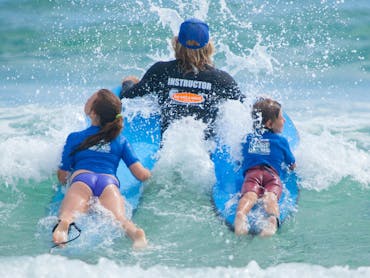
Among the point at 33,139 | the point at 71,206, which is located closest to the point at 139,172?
the point at 71,206

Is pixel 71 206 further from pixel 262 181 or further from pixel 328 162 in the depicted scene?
pixel 328 162

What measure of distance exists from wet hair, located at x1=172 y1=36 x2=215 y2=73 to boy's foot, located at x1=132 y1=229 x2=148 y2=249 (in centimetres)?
200

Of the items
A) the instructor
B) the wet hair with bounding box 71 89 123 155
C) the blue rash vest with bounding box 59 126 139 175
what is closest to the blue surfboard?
the instructor

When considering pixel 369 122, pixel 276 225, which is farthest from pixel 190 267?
pixel 369 122

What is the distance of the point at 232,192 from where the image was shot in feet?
18.2

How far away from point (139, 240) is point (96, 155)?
2.84 ft

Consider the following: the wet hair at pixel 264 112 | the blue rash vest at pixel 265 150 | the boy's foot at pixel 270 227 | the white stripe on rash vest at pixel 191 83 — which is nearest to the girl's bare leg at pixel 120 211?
the boy's foot at pixel 270 227

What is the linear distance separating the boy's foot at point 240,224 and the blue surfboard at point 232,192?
0.16 feet

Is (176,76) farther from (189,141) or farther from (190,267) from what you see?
(190,267)

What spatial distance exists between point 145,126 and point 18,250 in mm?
2329

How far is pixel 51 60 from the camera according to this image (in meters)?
11.0

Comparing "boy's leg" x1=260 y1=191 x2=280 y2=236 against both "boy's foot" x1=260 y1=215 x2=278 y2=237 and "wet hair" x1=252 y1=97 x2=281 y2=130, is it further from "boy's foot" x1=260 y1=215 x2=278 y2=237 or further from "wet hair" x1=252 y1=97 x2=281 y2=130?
"wet hair" x1=252 y1=97 x2=281 y2=130

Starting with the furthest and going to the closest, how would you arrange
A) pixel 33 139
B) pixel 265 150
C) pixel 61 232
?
pixel 33 139 < pixel 265 150 < pixel 61 232

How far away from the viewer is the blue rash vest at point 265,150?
17.9 feet
